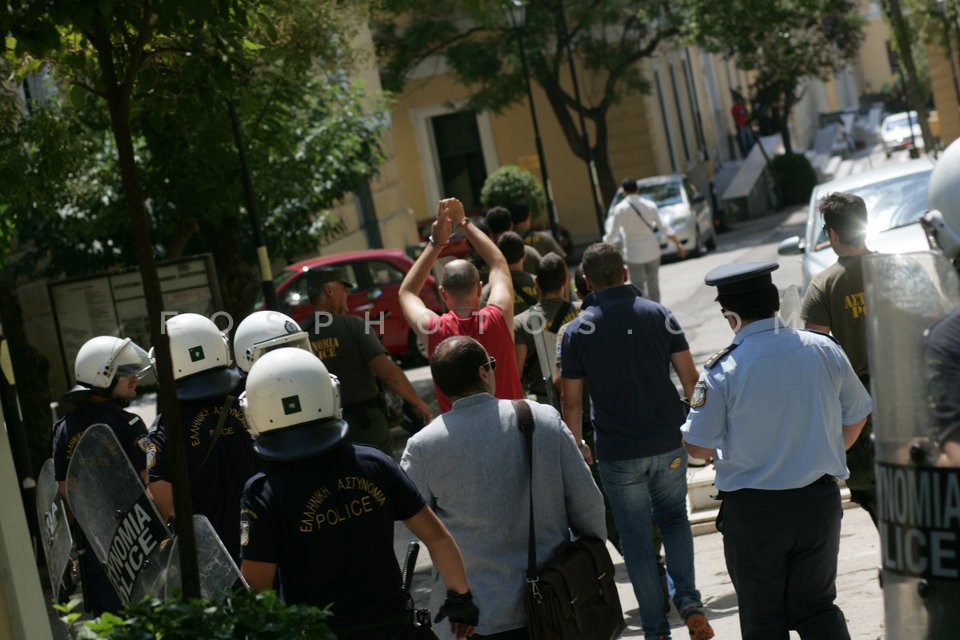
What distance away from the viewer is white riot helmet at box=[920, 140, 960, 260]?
3314 millimetres

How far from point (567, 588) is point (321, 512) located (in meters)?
1.02

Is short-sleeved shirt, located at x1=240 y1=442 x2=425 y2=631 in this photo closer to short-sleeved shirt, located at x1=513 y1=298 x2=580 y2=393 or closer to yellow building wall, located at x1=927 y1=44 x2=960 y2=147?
short-sleeved shirt, located at x1=513 y1=298 x2=580 y2=393

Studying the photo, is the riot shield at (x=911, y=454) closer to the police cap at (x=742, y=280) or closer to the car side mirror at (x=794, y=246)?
the police cap at (x=742, y=280)


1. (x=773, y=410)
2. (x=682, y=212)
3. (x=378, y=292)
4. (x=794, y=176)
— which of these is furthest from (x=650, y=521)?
(x=794, y=176)

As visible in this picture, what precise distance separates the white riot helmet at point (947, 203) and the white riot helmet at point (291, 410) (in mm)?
1798

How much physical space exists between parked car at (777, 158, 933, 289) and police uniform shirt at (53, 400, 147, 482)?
629 cm

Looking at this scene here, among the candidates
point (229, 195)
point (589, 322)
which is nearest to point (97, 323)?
point (229, 195)

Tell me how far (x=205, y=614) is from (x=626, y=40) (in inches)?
1188

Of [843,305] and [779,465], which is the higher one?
[843,305]

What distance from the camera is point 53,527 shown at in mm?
5625

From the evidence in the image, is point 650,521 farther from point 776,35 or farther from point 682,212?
point 776,35

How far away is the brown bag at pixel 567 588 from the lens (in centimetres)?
462

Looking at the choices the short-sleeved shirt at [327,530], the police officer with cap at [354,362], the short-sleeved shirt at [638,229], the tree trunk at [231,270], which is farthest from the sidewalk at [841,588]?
the short-sleeved shirt at [638,229]

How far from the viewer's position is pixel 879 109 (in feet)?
261
